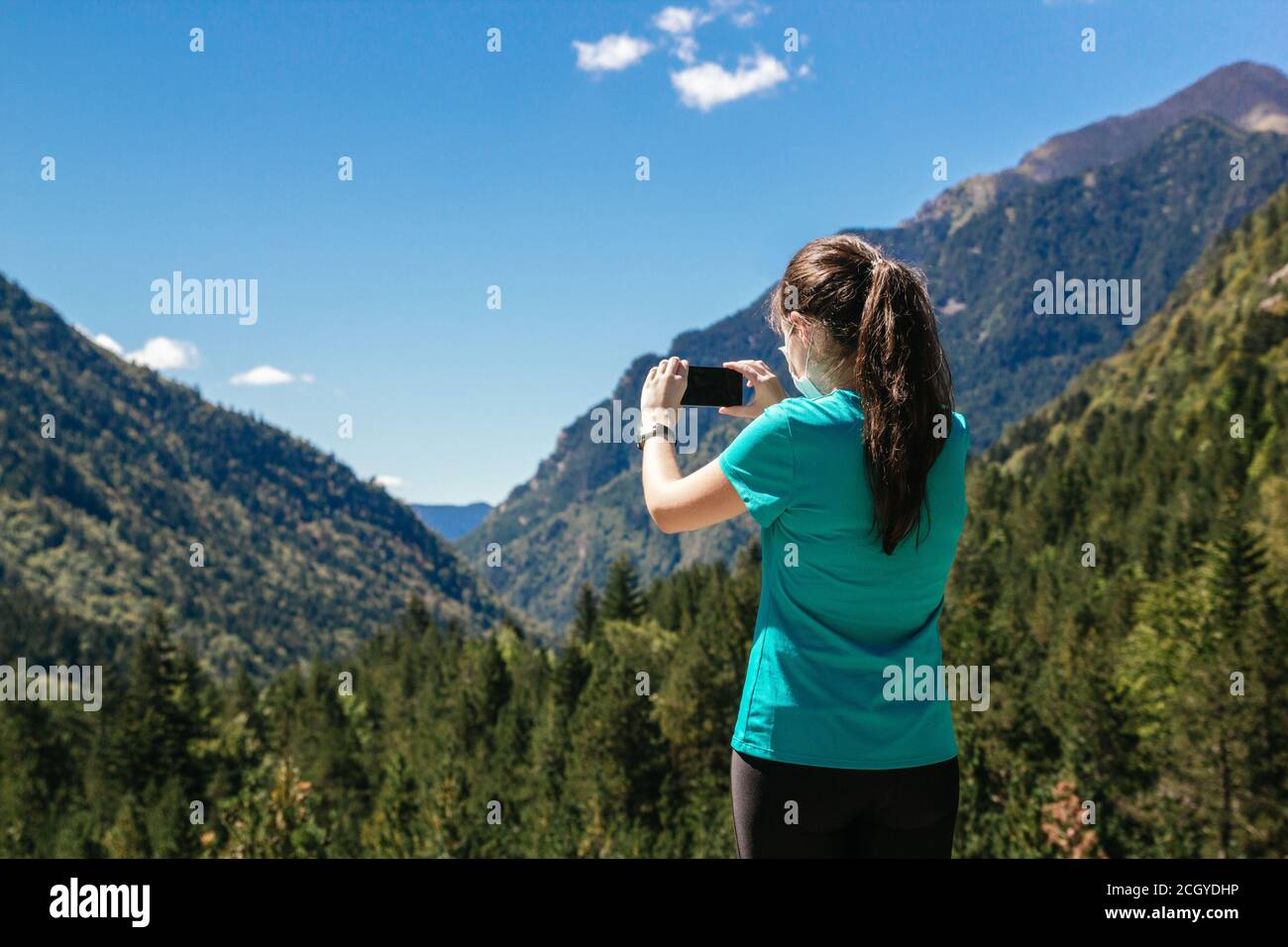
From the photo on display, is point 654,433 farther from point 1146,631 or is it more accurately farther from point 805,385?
point 1146,631

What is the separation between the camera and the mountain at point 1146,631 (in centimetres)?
5166

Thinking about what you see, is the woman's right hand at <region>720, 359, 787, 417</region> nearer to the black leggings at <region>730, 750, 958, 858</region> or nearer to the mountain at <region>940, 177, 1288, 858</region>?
the black leggings at <region>730, 750, 958, 858</region>

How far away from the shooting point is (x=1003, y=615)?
283 ft

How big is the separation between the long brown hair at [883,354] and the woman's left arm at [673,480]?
43cm

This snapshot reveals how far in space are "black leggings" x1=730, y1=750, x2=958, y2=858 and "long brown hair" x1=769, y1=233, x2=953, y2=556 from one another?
2.43 feet

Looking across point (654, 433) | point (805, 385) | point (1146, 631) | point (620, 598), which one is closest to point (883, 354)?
point (805, 385)

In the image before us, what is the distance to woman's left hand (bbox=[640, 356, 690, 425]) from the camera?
374 cm

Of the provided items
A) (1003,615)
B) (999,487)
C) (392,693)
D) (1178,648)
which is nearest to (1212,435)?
(999,487)

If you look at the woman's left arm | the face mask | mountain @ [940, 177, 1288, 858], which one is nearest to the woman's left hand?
the woman's left arm

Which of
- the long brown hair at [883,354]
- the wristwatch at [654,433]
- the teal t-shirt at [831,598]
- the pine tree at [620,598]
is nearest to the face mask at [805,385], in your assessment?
the long brown hair at [883,354]

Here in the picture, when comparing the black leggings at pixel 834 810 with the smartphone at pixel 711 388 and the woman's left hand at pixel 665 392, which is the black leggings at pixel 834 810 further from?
the smartphone at pixel 711 388

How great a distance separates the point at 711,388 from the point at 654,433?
41 cm
